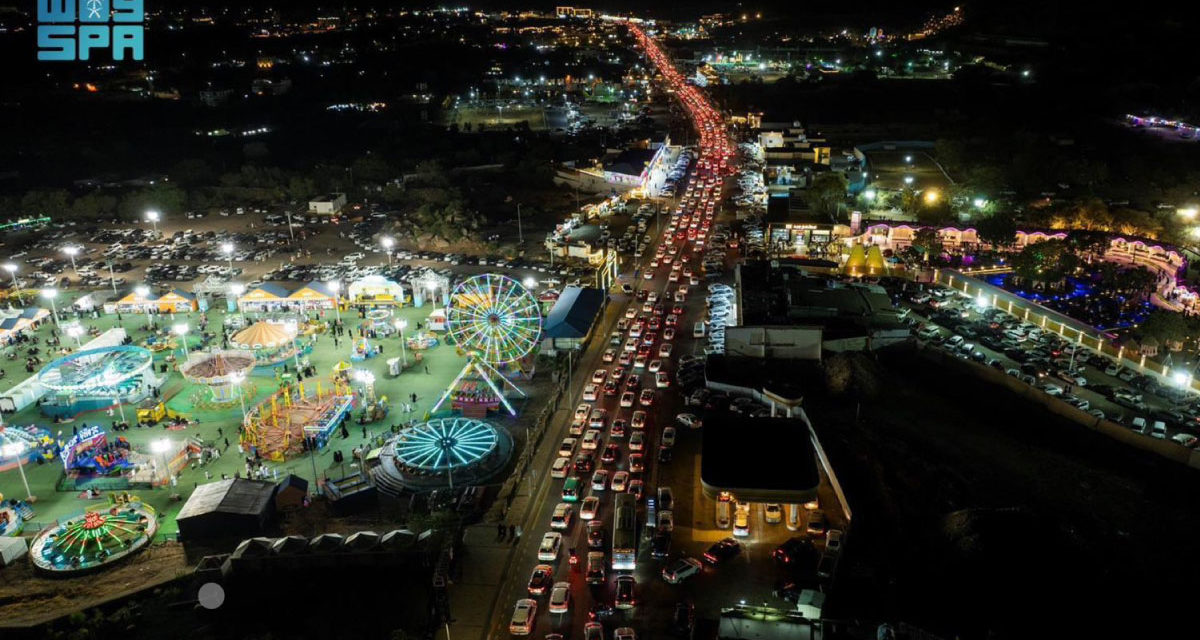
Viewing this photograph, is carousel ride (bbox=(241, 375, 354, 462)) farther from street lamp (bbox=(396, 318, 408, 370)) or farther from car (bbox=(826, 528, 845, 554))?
car (bbox=(826, 528, 845, 554))

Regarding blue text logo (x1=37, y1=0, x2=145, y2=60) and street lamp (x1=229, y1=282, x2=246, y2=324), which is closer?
street lamp (x1=229, y1=282, x2=246, y2=324)

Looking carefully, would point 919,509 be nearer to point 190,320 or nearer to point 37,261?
point 190,320

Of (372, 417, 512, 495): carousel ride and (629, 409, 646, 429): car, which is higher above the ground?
(629, 409, 646, 429): car

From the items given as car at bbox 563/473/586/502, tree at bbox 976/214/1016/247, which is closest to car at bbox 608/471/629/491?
car at bbox 563/473/586/502

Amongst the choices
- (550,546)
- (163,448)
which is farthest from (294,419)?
(550,546)

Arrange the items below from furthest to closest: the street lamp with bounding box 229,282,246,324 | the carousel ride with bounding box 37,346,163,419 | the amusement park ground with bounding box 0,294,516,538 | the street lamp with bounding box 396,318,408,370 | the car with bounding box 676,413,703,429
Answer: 1. the street lamp with bounding box 229,282,246,324
2. the street lamp with bounding box 396,318,408,370
3. the carousel ride with bounding box 37,346,163,419
4. the car with bounding box 676,413,703,429
5. the amusement park ground with bounding box 0,294,516,538

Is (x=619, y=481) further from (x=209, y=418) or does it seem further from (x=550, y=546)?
(x=209, y=418)
